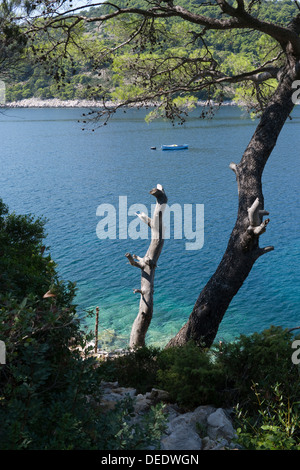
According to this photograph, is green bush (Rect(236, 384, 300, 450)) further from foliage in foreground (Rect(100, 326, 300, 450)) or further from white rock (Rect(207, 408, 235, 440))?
white rock (Rect(207, 408, 235, 440))

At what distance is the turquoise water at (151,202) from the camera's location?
18109mm

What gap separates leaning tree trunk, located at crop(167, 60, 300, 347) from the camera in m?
8.59

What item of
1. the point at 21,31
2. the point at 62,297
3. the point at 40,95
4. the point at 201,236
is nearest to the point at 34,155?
the point at 201,236

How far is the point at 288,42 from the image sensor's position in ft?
29.3

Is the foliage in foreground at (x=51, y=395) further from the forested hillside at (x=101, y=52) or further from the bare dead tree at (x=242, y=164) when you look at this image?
the forested hillside at (x=101, y=52)

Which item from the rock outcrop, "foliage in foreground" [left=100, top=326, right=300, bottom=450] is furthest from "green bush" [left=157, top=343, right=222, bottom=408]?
the rock outcrop

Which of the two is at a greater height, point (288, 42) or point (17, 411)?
point (288, 42)

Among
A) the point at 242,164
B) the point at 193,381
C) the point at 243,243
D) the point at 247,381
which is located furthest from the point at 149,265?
the point at 247,381

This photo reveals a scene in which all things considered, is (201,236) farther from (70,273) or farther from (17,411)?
(17,411)

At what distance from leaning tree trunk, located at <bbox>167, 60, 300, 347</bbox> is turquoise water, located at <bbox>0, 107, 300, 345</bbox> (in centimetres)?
632

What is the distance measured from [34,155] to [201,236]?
33139 millimetres

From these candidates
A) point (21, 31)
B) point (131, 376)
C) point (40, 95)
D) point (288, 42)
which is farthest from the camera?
point (40, 95)
